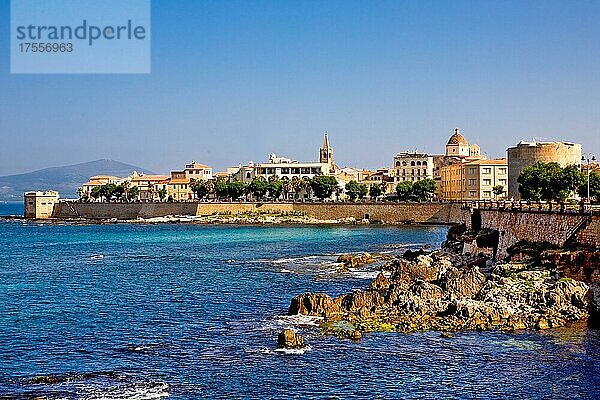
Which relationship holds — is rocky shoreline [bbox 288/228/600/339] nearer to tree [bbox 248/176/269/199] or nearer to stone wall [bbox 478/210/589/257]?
stone wall [bbox 478/210/589/257]

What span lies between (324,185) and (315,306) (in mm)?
100951

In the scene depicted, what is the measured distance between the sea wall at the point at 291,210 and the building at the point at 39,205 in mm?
1553

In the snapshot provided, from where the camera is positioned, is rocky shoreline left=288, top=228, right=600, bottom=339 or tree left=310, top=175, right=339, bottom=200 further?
tree left=310, top=175, right=339, bottom=200

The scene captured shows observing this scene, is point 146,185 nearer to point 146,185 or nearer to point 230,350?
point 146,185

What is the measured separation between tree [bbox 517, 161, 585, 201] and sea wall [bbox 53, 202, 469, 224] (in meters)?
34.9

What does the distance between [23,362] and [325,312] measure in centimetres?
1266

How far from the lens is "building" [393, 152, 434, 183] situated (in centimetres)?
15738

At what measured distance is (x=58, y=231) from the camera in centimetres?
10662

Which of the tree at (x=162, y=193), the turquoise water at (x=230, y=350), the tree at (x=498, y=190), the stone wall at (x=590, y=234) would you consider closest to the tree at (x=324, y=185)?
the tree at (x=498, y=190)

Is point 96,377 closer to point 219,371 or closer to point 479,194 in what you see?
point 219,371

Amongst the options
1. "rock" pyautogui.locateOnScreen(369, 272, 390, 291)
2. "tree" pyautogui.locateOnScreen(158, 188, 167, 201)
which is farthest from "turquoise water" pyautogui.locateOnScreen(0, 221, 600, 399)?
"tree" pyautogui.locateOnScreen(158, 188, 167, 201)

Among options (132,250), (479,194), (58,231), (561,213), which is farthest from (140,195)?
(561,213)

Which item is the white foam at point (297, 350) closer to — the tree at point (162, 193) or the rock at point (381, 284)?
the rock at point (381, 284)

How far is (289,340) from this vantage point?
27719mm
